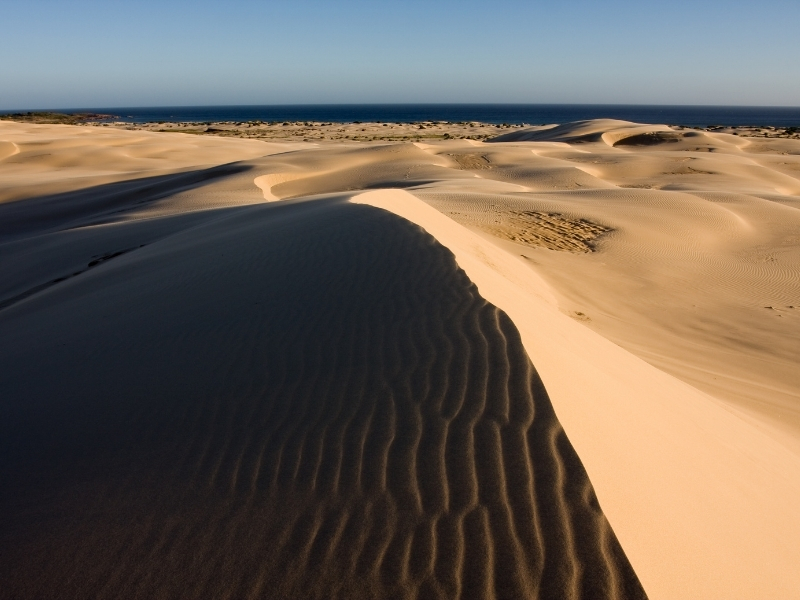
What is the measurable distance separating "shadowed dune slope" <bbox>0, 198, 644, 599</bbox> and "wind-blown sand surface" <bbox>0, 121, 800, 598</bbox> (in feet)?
0.05

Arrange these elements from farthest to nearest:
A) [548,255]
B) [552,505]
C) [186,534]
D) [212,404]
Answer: [548,255] → [212,404] → [186,534] → [552,505]

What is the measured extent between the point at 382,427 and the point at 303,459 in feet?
1.48

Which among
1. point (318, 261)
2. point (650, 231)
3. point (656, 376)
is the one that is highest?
point (318, 261)

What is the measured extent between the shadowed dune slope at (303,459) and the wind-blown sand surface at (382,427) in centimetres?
1

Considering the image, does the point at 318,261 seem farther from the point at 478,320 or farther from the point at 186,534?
the point at 186,534

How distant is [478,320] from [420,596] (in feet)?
7.28

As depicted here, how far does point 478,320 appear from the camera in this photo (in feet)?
13.8

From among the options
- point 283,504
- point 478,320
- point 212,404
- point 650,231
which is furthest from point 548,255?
point 283,504

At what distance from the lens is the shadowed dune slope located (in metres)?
2.46

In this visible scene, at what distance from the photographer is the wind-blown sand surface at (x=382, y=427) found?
2.52 m

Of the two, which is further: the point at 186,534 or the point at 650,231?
the point at 650,231

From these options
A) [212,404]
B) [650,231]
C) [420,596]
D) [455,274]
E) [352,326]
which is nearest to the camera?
[420,596]

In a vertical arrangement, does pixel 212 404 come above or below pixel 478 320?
below

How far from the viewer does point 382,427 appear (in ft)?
10.5
